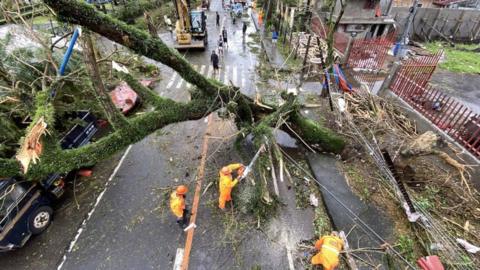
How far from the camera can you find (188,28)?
51.3 feet

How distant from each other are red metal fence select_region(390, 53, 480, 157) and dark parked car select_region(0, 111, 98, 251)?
10.3 metres

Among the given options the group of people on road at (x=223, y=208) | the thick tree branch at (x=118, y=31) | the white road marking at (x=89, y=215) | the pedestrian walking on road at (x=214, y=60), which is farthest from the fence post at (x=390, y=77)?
the white road marking at (x=89, y=215)

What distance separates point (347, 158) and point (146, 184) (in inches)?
237

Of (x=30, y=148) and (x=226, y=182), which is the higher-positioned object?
(x=30, y=148)

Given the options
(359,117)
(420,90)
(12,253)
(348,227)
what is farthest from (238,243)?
(420,90)

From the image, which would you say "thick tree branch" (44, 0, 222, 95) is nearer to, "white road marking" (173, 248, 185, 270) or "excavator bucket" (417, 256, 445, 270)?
"white road marking" (173, 248, 185, 270)

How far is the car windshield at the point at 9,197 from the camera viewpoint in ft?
13.7

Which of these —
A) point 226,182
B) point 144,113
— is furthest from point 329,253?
point 144,113

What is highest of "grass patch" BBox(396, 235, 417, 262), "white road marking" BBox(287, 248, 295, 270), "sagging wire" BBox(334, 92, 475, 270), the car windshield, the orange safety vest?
the car windshield

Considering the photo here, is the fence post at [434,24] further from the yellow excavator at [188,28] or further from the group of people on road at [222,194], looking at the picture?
the group of people on road at [222,194]

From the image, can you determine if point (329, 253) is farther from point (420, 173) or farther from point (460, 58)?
point (460, 58)

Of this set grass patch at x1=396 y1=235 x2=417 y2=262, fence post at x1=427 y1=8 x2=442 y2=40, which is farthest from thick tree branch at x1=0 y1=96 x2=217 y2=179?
fence post at x1=427 y1=8 x2=442 y2=40

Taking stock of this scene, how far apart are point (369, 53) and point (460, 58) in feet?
32.8

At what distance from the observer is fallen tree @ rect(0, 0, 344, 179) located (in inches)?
130
